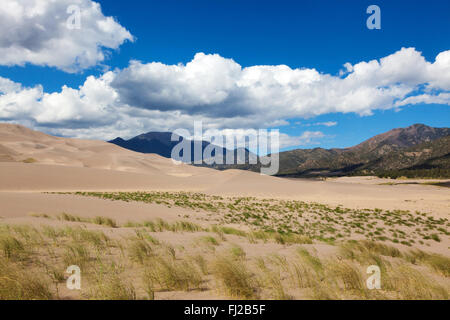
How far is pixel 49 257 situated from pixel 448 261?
12358mm

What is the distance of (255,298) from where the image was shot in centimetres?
488

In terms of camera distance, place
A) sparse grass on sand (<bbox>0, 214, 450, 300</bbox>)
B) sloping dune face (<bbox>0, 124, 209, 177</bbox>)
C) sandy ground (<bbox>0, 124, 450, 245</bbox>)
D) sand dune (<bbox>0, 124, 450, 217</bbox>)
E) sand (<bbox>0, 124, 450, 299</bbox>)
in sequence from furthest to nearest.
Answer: sloping dune face (<bbox>0, 124, 209, 177</bbox>)
sand dune (<bbox>0, 124, 450, 217</bbox>)
sandy ground (<bbox>0, 124, 450, 245</bbox>)
sand (<bbox>0, 124, 450, 299</bbox>)
sparse grass on sand (<bbox>0, 214, 450, 300</bbox>)

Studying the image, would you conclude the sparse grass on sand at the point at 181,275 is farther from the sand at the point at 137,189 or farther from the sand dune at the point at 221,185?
the sand dune at the point at 221,185

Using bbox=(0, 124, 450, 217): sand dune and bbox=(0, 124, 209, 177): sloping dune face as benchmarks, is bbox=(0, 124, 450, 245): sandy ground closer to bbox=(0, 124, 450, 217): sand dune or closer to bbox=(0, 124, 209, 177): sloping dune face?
bbox=(0, 124, 450, 217): sand dune

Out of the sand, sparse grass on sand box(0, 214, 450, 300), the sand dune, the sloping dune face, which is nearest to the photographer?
sparse grass on sand box(0, 214, 450, 300)

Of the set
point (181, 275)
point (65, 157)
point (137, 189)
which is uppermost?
point (65, 157)

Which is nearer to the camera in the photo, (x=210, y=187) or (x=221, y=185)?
(x=210, y=187)

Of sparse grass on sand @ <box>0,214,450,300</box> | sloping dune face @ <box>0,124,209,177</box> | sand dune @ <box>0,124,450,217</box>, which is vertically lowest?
sand dune @ <box>0,124,450,217</box>

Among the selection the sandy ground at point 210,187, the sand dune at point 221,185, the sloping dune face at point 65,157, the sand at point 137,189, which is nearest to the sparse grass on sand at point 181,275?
the sand at point 137,189

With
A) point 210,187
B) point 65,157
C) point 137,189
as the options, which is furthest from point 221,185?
point 65,157

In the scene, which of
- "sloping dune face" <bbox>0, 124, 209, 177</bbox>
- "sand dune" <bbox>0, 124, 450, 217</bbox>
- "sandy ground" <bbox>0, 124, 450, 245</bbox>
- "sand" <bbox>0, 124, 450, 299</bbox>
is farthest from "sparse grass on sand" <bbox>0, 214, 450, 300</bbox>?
"sloping dune face" <bbox>0, 124, 209, 177</bbox>

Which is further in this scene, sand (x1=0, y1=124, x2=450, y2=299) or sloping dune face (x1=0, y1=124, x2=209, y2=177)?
sloping dune face (x1=0, y1=124, x2=209, y2=177)

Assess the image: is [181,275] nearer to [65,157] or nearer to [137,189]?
[137,189]

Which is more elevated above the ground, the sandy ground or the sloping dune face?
the sloping dune face
